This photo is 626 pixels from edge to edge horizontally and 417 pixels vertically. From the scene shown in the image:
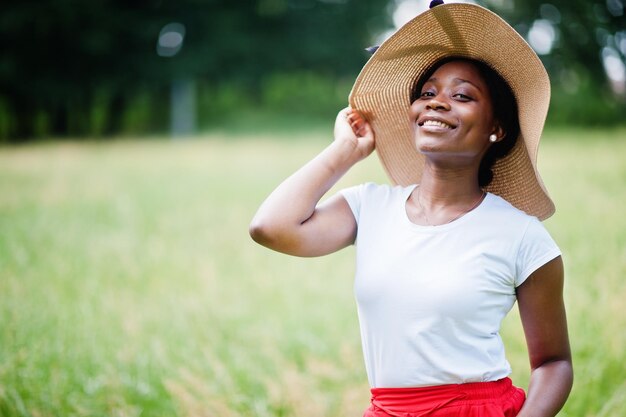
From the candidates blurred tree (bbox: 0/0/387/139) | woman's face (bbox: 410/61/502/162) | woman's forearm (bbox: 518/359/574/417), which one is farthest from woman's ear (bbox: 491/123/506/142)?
blurred tree (bbox: 0/0/387/139)

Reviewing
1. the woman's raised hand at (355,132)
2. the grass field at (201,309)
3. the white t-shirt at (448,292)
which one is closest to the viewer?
the white t-shirt at (448,292)

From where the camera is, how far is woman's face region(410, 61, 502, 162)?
1682 millimetres

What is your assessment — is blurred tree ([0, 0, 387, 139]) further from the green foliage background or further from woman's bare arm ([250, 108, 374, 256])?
woman's bare arm ([250, 108, 374, 256])

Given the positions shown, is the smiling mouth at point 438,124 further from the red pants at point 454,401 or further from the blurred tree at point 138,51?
the blurred tree at point 138,51

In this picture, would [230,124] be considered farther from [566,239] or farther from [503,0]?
[566,239]

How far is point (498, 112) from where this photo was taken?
5.91ft

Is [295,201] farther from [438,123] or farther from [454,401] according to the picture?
[454,401]

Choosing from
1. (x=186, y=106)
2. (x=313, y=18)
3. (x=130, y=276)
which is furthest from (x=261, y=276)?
(x=313, y=18)

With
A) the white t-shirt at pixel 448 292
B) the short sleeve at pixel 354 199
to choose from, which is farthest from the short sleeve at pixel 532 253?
the short sleeve at pixel 354 199

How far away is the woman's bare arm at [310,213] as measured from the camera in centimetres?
176

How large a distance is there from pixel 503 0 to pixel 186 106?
904 centimetres

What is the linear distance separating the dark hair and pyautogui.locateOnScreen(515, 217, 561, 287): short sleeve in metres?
0.36

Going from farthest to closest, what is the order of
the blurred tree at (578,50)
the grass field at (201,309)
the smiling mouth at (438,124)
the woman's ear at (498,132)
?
the blurred tree at (578,50) < the grass field at (201,309) < the woman's ear at (498,132) < the smiling mouth at (438,124)

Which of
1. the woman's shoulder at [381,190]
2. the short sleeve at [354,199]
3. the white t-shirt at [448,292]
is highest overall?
the woman's shoulder at [381,190]
